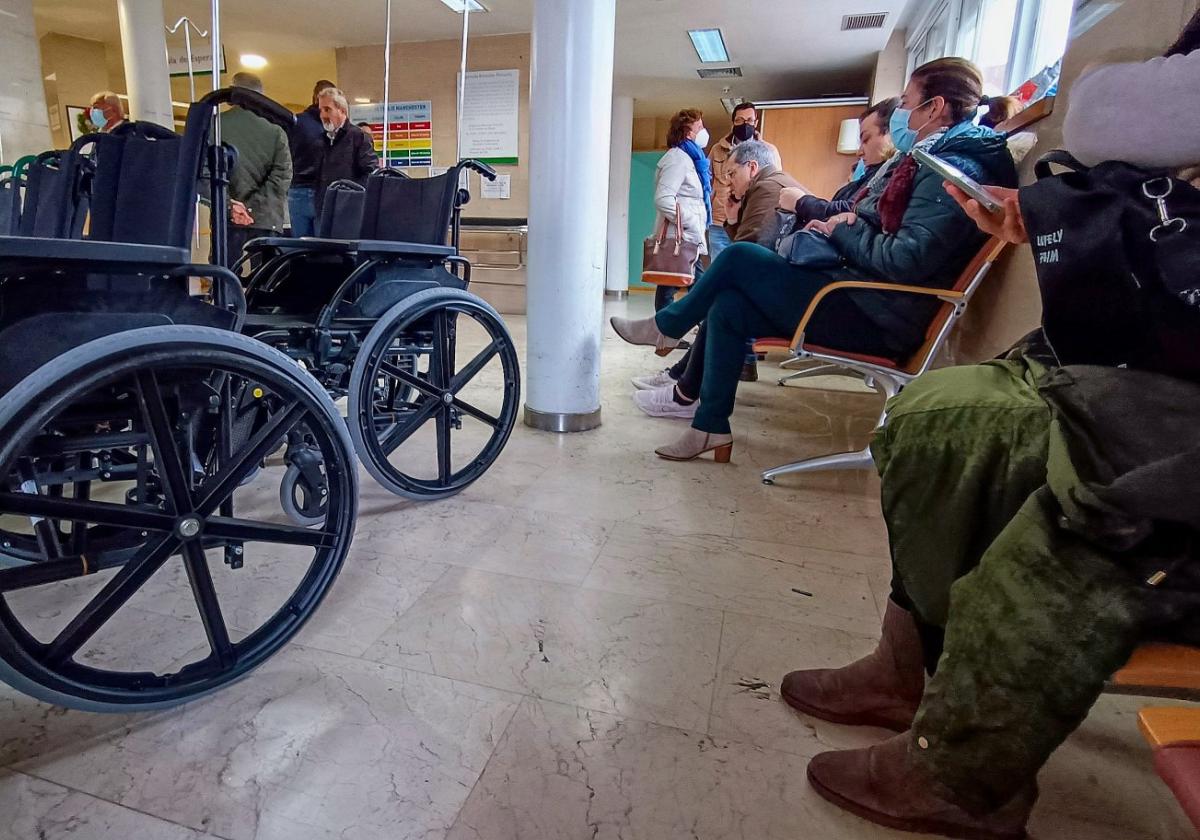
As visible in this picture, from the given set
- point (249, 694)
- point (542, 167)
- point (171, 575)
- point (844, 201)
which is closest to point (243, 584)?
point (171, 575)

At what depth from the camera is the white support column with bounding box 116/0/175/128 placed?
498 centimetres

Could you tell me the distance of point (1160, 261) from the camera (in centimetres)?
58

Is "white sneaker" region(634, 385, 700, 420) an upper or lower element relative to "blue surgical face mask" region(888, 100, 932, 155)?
lower

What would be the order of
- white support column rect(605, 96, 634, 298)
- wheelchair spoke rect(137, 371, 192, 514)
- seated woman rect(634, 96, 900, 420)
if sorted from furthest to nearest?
white support column rect(605, 96, 634, 298)
seated woman rect(634, 96, 900, 420)
wheelchair spoke rect(137, 371, 192, 514)

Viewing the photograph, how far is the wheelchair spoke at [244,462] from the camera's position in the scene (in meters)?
0.97

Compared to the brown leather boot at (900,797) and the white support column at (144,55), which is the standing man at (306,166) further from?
the brown leather boot at (900,797)

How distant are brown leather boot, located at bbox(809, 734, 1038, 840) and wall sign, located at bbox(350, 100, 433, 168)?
6879 mm

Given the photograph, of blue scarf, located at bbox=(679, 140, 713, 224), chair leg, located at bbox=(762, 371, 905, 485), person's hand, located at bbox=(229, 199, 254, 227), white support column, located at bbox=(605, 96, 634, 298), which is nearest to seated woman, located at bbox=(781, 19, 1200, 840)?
chair leg, located at bbox=(762, 371, 905, 485)

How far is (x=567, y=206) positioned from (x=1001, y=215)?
1621 mm

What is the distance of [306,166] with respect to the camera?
3.42m

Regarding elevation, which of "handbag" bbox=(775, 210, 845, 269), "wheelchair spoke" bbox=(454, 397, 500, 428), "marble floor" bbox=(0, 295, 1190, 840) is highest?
"handbag" bbox=(775, 210, 845, 269)

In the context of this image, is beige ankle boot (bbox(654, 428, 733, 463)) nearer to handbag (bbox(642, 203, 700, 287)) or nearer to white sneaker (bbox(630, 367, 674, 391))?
white sneaker (bbox(630, 367, 674, 391))

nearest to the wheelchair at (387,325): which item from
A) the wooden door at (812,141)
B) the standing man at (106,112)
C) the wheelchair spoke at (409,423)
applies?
the wheelchair spoke at (409,423)

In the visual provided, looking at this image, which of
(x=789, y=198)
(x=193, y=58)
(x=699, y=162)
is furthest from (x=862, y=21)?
(x=193, y=58)
